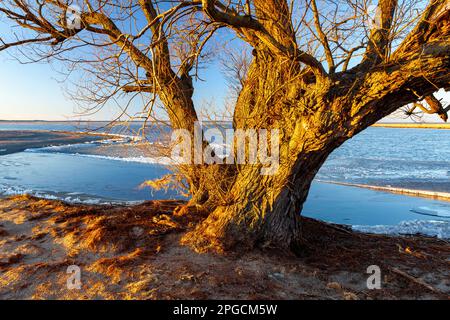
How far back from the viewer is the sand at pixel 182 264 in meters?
3.30

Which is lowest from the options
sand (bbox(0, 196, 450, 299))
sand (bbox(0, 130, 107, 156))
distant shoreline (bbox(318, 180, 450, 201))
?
distant shoreline (bbox(318, 180, 450, 201))

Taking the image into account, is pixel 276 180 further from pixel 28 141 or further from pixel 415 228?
pixel 28 141

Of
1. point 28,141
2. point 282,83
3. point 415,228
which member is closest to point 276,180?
point 282,83

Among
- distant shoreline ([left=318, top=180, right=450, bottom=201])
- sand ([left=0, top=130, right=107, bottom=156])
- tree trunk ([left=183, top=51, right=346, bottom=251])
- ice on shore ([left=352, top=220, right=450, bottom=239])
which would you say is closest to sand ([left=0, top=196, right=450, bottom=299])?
tree trunk ([left=183, top=51, right=346, bottom=251])

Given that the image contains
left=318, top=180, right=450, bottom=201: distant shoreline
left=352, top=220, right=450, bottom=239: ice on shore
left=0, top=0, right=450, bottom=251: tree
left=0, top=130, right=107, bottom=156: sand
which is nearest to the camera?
left=0, top=0, right=450, bottom=251: tree

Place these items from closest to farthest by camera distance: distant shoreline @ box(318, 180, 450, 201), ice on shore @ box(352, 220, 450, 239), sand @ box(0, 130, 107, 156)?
1. ice on shore @ box(352, 220, 450, 239)
2. distant shoreline @ box(318, 180, 450, 201)
3. sand @ box(0, 130, 107, 156)

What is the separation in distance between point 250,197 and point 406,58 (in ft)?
8.50

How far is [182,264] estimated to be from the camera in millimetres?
3770

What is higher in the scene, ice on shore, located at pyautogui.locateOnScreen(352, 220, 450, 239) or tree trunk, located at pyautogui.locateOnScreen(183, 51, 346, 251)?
tree trunk, located at pyautogui.locateOnScreen(183, 51, 346, 251)

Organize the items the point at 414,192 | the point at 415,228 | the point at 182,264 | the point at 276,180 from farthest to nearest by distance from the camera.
Answer: the point at 414,192 < the point at 415,228 < the point at 276,180 < the point at 182,264

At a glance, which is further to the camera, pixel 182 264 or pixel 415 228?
pixel 415 228

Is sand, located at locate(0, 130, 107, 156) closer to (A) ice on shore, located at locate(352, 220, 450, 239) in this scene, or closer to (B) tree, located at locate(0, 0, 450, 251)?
(B) tree, located at locate(0, 0, 450, 251)

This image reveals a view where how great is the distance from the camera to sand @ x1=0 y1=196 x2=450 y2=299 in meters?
3.30

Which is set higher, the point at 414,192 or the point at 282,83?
the point at 282,83
